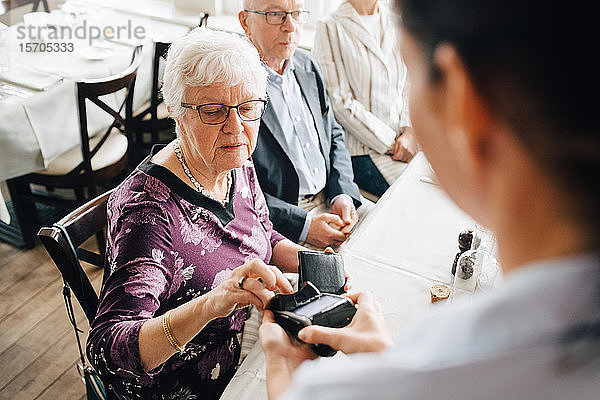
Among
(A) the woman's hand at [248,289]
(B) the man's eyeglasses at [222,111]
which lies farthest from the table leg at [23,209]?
(A) the woman's hand at [248,289]

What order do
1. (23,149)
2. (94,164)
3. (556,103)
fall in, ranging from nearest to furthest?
(556,103) < (23,149) < (94,164)

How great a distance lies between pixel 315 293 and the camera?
40.9 inches

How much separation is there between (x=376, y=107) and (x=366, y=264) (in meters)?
1.34

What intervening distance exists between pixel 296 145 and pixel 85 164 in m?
1.17

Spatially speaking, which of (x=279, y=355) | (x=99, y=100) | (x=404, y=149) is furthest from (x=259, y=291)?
(x=99, y=100)

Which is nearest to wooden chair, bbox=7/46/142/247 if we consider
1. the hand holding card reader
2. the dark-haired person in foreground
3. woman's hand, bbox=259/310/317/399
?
the hand holding card reader

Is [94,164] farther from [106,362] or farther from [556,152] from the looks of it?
[556,152]

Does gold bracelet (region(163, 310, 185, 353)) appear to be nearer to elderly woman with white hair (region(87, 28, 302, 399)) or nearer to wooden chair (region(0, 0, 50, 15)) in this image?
elderly woman with white hair (region(87, 28, 302, 399))

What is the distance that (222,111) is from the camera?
1507mm

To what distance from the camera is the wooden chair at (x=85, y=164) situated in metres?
2.65

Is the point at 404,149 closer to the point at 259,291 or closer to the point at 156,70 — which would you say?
the point at 156,70

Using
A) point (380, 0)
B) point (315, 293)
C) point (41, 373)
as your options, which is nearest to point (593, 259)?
point (315, 293)

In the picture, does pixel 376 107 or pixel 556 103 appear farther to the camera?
pixel 376 107

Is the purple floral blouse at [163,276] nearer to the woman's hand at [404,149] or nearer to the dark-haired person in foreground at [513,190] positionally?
the dark-haired person in foreground at [513,190]
